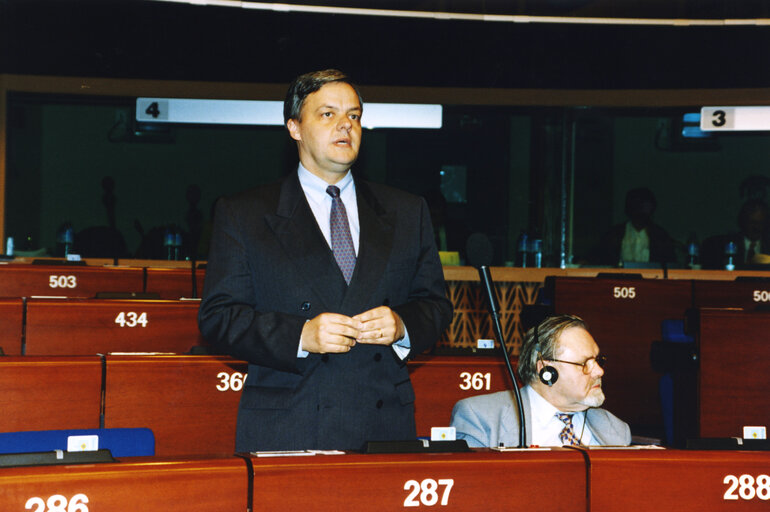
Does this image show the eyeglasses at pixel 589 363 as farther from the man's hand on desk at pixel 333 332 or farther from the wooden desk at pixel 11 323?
the wooden desk at pixel 11 323

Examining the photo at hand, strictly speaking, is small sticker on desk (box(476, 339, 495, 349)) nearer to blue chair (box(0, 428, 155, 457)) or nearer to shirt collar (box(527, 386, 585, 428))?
shirt collar (box(527, 386, 585, 428))

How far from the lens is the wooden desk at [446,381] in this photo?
337 centimetres

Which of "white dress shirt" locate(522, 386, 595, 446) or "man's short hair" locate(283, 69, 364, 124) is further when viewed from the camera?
"white dress shirt" locate(522, 386, 595, 446)

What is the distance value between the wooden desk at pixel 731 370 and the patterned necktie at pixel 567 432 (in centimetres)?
220

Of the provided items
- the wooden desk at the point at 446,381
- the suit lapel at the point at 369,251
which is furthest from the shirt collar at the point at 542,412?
the suit lapel at the point at 369,251

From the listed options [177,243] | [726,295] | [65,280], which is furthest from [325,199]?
[177,243]

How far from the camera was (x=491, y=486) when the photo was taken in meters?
1.39

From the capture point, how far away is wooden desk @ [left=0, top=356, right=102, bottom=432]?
2834 mm

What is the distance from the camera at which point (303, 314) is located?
6.18ft

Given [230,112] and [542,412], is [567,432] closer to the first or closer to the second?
[542,412]

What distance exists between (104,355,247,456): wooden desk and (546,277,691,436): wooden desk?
313 cm

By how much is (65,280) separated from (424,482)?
4.12 m

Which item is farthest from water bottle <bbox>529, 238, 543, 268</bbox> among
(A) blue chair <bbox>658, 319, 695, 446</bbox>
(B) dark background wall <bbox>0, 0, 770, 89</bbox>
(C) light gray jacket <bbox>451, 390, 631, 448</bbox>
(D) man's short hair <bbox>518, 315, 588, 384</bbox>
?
(C) light gray jacket <bbox>451, 390, 631, 448</bbox>

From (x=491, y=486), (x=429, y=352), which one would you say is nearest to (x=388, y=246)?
(x=491, y=486)
